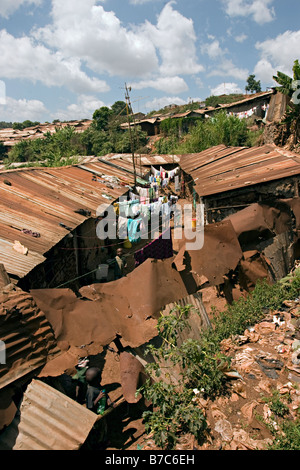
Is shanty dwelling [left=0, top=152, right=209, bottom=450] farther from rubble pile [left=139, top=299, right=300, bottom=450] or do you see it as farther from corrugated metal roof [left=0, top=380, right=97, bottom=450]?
rubble pile [left=139, top=299, right=300, bottom=450]

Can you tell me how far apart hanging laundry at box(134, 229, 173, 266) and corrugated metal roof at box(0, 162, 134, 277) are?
5.93ft

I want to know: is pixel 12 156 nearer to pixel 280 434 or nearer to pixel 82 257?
pixel 82 257

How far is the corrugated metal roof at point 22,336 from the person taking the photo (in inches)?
117

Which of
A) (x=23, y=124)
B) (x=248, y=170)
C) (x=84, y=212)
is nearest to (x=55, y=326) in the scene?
(x=84, y=212)

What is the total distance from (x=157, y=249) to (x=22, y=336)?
4.38m

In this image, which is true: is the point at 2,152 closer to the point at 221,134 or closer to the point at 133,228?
the point at 221,134

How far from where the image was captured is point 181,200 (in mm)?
20328

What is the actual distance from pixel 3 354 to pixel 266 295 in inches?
182

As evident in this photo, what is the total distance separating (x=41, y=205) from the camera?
743cm

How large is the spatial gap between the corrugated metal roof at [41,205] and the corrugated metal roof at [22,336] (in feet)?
3.43

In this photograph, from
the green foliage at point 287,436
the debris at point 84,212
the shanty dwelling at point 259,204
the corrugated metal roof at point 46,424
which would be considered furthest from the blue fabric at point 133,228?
the green foliage at point 287,436

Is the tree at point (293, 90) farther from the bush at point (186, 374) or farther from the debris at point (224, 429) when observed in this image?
the debris at point (224, 429)

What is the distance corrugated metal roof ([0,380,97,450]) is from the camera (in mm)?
2744

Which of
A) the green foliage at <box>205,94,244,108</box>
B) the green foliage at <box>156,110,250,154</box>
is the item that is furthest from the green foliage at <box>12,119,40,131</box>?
Answer: the green foliage at <box>156,110,250,154</box>
